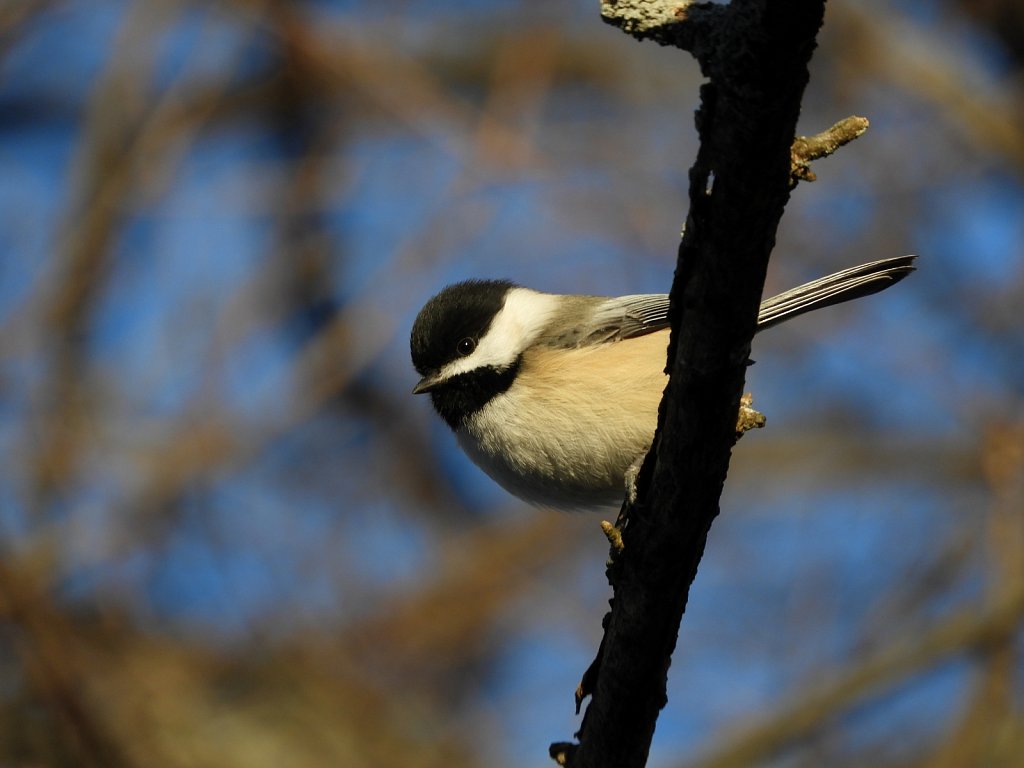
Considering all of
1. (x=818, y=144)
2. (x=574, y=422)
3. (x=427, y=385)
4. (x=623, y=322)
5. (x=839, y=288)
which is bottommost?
(x=818, y=144)

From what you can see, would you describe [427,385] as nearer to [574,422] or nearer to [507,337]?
[507,337]

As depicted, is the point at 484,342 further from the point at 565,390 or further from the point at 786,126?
the point at 786,126

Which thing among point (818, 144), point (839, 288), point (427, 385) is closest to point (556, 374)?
point (427, 385)

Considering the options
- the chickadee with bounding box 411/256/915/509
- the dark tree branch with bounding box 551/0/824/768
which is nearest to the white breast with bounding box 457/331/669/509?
the chickadee with bounding box 411/256/915/509

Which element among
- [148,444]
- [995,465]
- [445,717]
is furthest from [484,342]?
[445,717]

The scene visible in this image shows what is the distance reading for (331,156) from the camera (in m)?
7.02

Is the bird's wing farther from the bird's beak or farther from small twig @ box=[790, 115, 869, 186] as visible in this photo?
small twig @ box=[790, 115, 869, 186]

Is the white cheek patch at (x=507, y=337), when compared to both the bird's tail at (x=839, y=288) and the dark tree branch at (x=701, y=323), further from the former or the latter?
the dark tree branch at (x=701, y=323)

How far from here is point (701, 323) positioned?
5.78ft

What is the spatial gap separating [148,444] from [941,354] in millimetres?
4210

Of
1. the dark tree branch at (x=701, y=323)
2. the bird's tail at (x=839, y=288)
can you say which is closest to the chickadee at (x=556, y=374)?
the bird's tail at (x=839, y=288)

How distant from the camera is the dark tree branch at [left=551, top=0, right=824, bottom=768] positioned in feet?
4.79

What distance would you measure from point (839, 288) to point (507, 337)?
3.59 ft

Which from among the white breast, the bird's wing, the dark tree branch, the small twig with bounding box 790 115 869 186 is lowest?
the dark tree branch
